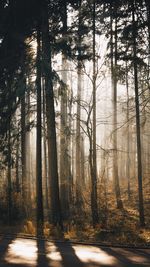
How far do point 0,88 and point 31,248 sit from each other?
928 cm

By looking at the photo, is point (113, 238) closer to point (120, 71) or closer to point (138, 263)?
point (138, 263)

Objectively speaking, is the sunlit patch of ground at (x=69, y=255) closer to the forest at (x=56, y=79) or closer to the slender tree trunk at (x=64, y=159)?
the forest at (x=56, y=79)

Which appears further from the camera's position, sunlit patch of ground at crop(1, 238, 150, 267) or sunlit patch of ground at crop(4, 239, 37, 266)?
sunlit patch of ground at crop(4, 239, 37, 266)

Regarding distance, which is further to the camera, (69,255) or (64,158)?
(64,158)

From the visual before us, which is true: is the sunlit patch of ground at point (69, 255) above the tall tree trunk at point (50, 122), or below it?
below

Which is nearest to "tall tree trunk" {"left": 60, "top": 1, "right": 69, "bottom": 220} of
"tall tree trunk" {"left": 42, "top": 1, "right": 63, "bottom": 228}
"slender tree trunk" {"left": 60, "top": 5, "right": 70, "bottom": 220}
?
"slender tree trunk" {"left": 60, "top": 5, "right": 70, "bottom": 220}

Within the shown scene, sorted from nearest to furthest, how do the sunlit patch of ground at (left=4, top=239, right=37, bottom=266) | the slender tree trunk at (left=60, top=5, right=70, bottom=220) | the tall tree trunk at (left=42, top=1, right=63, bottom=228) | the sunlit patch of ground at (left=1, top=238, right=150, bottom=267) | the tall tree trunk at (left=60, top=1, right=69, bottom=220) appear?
the sunlit patch of ground at (left=1, top=238, right=150, bottom=267)
the sunlit patch of ground at (left=4, top=239, right=37, bottom=266)
the tall tree trunk at (left=42, top=1, right=63, bottom=228)
the tall tree trunk at (left=60, top=1, right=69, bottom=220)
the slender tree trunk at (left=60, top=5, right=70, bottom=220)

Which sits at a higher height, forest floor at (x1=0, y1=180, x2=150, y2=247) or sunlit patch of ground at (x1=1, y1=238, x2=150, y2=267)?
sunlit patch of ground at (x1=1, y1=238, x2=150, y2=267)

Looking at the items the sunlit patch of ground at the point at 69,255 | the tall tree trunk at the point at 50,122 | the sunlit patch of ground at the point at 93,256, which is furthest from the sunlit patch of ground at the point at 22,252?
the tall tree trunk at the point at 50,122

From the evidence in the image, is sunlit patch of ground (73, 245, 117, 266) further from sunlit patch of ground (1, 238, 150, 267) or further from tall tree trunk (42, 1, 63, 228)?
tall tree trunk (42, 1, 63, 228)

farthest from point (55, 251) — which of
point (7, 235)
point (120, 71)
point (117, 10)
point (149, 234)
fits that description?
point (117, 10)

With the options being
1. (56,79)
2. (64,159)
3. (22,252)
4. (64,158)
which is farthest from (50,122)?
(22,252)

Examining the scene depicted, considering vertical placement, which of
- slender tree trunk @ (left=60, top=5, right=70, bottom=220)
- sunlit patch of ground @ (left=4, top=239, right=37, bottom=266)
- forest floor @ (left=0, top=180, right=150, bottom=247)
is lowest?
forest floor @ (left=0, top=180, right=150, bottom=247)

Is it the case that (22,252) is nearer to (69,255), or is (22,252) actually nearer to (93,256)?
(69,255)
